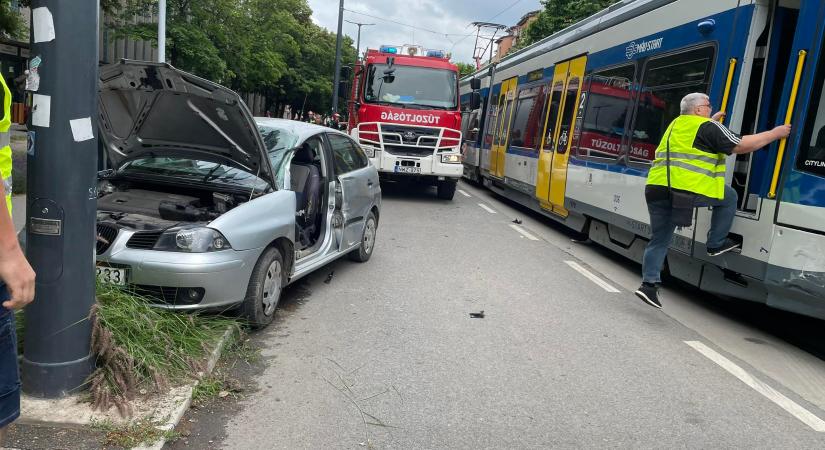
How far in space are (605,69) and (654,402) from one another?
620 centimetres

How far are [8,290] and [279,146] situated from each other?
4.20 metres

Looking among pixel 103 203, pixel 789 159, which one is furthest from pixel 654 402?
pixel 103 203

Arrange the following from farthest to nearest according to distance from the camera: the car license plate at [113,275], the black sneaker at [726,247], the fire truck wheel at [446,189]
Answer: the fire truck wheel at [446,189], the black sneaker at [726,247], the car license plate at [113,275]

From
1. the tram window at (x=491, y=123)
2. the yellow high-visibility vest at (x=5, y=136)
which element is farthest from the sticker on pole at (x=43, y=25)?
the tram window at (x=491, y=123)

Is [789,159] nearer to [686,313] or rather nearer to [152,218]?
[686,313]

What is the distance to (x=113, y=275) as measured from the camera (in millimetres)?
4285

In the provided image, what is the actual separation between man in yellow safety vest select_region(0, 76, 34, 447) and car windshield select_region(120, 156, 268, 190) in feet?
10.5

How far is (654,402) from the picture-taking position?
4.10 m

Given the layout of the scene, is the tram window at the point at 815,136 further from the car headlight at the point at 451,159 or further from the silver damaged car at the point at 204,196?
the car headlight at the point at 451,159

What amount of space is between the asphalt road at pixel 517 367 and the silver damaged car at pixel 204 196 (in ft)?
1.89

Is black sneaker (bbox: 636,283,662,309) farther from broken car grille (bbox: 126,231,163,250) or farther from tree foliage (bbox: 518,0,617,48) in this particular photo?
tree foliage (bbox: 518,0,617,48)

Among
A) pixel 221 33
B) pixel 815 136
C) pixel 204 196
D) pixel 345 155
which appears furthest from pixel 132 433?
pixel 221 33

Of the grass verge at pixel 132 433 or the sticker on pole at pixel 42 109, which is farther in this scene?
the sticker on pole at pixel 42 109

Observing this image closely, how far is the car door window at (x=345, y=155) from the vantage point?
6767 mm
